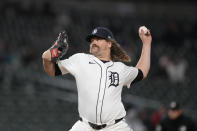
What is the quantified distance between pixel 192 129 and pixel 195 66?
5.88 meters

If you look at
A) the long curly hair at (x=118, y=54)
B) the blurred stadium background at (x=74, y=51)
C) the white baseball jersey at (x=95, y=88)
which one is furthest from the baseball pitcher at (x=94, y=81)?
the blurred stadium background at (x=74, y=51)

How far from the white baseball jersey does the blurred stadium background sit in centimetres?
427

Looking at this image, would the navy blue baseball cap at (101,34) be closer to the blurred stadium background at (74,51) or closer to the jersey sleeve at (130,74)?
the jersey sleeve at (130,74)

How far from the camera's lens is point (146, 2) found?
54.3 feet

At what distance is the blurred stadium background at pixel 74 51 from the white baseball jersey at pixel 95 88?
4.27 m

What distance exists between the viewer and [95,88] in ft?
12.3

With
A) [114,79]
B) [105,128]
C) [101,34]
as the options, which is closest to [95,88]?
[114,79]

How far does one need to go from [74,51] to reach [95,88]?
27.6 feet

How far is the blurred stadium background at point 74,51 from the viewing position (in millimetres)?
9609

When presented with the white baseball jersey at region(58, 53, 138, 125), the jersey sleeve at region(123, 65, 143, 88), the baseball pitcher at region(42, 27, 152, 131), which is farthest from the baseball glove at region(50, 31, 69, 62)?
the jersey sleeve at region(123, 65, 143, 88)

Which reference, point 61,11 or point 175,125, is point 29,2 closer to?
point 61,11

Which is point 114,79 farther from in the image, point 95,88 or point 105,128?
point 105,128

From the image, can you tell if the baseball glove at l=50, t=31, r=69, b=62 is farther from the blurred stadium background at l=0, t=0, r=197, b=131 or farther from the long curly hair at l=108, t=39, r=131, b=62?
the blurred stadium background at l=0, t=0, r=197, b=131

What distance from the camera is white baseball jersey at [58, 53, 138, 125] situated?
3742 mm
